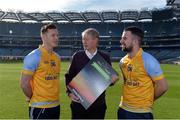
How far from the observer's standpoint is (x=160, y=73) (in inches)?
236

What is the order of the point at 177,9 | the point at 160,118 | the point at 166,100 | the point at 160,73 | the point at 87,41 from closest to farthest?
the point at 160,73
the point at 87,41
the point at 160,118
the point at 166,100
the point at 177,9

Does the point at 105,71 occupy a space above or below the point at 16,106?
above

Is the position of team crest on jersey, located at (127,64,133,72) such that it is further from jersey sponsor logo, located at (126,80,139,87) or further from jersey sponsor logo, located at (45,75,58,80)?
jersey sponsor logo, located at (45,75,58,80)

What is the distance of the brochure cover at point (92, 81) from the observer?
6.00 metres

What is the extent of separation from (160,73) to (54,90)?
1.92 m

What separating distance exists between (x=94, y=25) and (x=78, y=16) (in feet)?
22.4

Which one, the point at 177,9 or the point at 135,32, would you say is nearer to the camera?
the point at 135,32

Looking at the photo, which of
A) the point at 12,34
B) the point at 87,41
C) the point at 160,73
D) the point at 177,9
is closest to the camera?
the point at 160,73

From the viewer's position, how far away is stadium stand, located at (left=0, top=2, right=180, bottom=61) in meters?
→ 107

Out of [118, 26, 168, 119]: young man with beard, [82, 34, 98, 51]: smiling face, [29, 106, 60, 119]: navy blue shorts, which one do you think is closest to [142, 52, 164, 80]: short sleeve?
[118, 26, 168, 119]: young man with beard

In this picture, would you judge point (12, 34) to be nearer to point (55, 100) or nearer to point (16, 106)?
point (16, 106)

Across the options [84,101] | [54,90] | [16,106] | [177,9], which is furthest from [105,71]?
[177,9]

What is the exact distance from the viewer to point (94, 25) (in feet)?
380

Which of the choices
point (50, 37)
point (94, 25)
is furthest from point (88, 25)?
point (50, 37)
